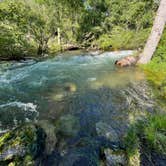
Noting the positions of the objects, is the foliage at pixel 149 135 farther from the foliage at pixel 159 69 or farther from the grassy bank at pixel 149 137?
the foliage at pixel 159 69

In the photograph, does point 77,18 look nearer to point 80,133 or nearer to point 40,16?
point 40,16

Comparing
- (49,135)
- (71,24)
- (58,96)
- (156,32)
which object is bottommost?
(71,24)

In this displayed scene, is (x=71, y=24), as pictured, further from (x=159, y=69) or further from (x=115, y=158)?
(x=115, y=158)

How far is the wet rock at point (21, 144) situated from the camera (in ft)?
9.34

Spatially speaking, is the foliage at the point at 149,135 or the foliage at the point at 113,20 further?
the foliage at the point at 113,20

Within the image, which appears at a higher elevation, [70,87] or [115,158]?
[115,158]

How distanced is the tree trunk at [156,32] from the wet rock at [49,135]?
18.6 feet

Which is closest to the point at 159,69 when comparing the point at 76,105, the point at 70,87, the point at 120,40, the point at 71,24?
the point at 70,87

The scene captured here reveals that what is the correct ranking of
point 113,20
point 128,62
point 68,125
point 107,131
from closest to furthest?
point 107,131 < point 68,125 < point 128,62 < point 113,20

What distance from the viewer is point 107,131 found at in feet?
11.9

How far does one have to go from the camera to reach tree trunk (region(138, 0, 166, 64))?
24.6ft

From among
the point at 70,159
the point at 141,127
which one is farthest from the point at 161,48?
the point at 70,159

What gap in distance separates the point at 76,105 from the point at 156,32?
4972mm

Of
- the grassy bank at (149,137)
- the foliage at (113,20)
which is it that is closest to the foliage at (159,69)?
the grassy bank at (149,137)
